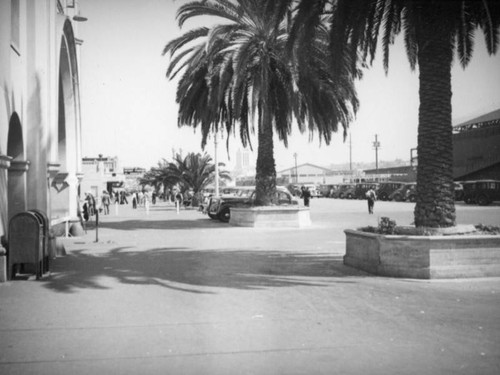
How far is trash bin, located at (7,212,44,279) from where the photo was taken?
935cm

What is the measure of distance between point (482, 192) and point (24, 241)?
119 ft

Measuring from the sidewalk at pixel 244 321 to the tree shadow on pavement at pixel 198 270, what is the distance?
36mm

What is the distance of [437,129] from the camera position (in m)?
9.73

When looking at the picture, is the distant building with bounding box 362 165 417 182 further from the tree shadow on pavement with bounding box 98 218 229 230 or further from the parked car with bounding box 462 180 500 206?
the tree shadow on pavement with bounding box 98 218 229 230

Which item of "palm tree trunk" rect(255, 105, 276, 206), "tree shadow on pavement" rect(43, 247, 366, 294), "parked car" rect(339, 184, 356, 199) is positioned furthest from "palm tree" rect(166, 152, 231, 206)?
"tree shadow on pavement" rect(43, 247, 366, 294)

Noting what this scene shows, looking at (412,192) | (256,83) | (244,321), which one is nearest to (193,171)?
(412,192)

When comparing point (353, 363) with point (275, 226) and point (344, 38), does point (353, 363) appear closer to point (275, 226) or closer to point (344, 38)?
point (344, 38)

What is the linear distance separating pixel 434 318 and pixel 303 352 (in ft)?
6.96

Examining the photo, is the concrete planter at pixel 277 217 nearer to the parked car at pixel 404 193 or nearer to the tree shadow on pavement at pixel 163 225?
the tree shadow on pavement at pixel 163 225

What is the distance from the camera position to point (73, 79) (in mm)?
20688

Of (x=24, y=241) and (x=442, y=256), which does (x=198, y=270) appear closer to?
(x=24, y=241)

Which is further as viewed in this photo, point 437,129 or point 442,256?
point 437,129

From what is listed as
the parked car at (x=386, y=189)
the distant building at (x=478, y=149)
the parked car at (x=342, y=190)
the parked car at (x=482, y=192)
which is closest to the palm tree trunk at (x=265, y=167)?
the parked car at (x=482, y=192)

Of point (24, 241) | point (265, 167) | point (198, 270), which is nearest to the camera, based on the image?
point (24, 241)
